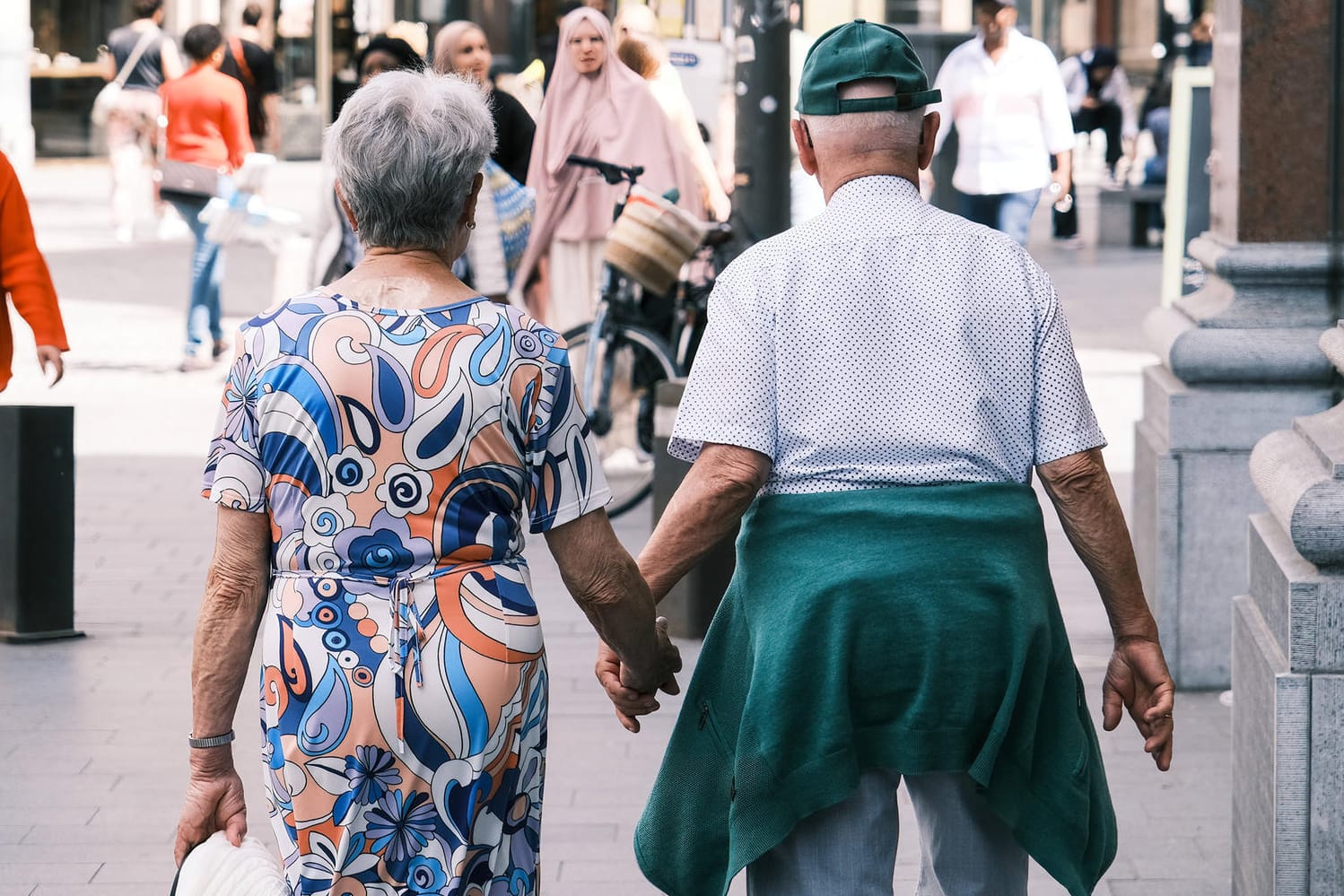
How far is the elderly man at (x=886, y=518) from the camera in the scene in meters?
3.02

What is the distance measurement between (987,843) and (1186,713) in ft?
9.12

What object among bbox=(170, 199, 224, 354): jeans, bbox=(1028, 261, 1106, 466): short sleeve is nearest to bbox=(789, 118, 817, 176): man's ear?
bbox=(1028, 261, 1106, 466): short sleeve

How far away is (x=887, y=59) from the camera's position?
10.1 feet

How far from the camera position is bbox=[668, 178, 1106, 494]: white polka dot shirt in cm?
303

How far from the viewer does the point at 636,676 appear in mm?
3232

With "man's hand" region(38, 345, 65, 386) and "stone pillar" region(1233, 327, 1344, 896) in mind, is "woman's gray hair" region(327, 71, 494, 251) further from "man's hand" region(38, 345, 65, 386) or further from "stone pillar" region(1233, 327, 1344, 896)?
"man's hand" region(38, 345, 65, 386)

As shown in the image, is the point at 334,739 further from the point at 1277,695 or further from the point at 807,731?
the point at 1277,695

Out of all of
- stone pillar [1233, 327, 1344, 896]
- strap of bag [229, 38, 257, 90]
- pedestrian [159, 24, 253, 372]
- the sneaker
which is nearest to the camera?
stone pillar [1233, 327, 1344, 896]

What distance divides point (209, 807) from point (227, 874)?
0.39ft

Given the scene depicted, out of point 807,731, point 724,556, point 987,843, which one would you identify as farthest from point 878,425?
point 724,556

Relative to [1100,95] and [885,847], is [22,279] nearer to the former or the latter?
[885,847]

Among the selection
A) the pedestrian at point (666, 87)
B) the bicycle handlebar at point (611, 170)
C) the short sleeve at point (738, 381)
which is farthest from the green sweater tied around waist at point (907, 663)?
the pedestrian at point (666, 87)

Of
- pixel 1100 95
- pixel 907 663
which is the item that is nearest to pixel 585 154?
pixel 907 663

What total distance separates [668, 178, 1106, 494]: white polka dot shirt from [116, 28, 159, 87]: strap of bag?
54.2 ft
